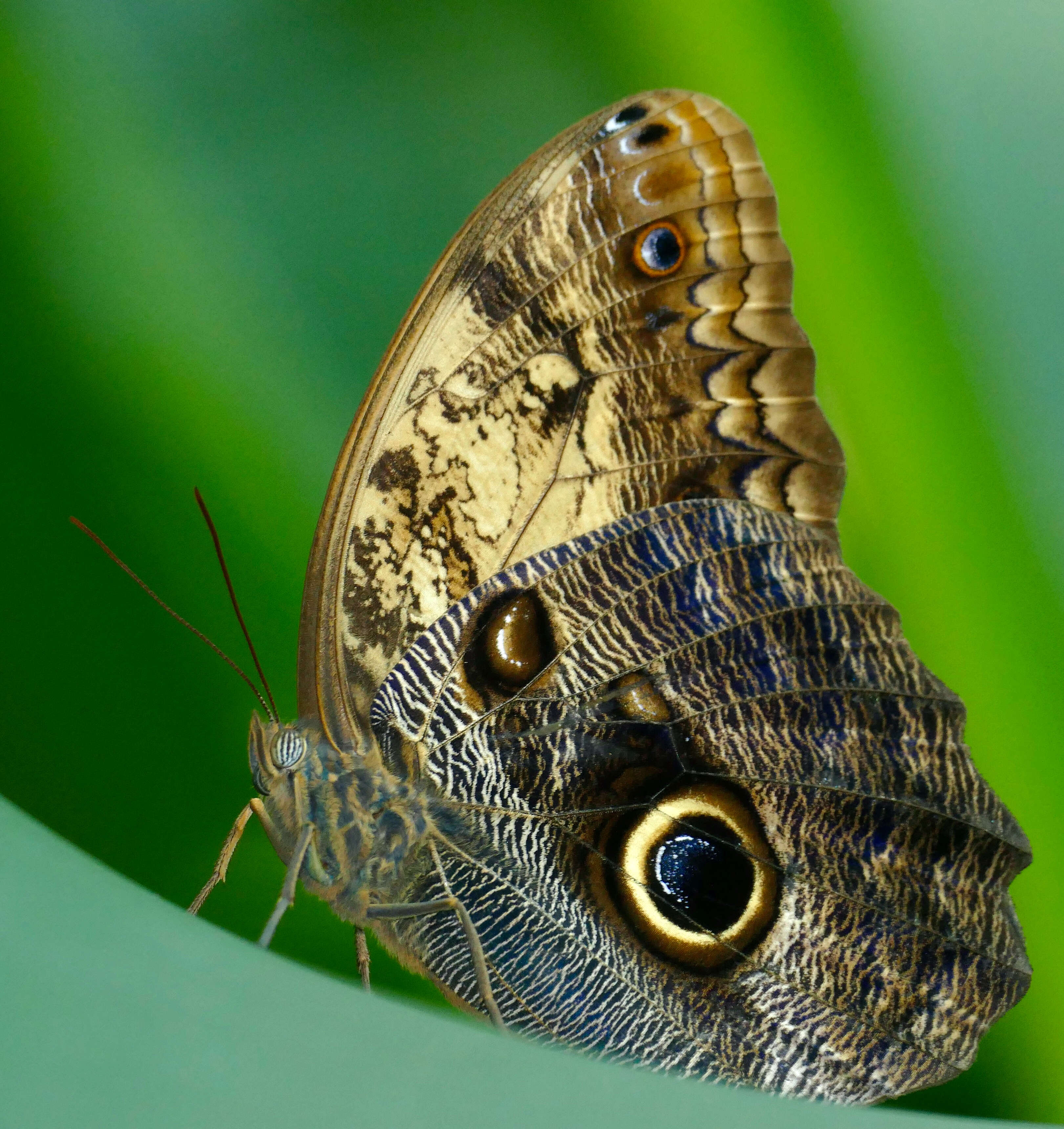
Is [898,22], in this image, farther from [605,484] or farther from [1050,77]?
[605,484]

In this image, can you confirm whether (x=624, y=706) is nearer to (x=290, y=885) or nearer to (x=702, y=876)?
(x=702, y=876)

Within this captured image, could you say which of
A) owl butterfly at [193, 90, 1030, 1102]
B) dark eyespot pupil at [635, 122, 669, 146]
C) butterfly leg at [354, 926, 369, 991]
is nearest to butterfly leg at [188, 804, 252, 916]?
owl butterfly at [193, 90, 1030, 1102]

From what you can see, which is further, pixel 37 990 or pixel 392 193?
pixel 392 193

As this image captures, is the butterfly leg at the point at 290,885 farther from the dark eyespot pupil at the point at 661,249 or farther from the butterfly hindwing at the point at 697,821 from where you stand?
the dark eyespot pupil at the point at 661,249

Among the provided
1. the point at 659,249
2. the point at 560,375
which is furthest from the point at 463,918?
the point at 659,249

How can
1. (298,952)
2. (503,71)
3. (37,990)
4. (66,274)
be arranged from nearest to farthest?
(37,990), (298,952), (66,274), (503,71)

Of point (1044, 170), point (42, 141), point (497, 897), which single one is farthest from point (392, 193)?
point (497, 897)

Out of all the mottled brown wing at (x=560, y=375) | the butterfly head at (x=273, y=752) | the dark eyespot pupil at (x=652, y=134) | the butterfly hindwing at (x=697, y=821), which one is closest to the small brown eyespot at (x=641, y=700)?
the butterfly hindwing at (x=697, y=821)
